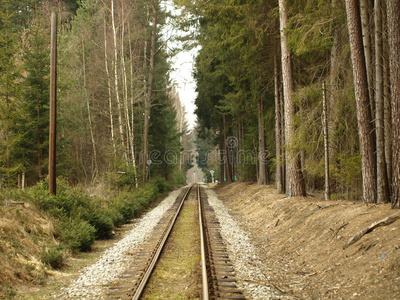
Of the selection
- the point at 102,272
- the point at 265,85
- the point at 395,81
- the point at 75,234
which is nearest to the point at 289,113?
the point at 265,85

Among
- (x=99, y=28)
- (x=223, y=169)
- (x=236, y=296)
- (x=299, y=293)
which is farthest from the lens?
(x=223, y=169)

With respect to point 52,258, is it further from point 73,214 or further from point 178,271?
point 73,214

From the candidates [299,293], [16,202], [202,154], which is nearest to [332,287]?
[299,293]

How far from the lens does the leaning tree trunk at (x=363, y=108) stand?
9.14 meters

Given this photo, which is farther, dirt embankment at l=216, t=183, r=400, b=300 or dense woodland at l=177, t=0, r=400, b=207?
dense woodland at l=177, t=0, r=400, b=207

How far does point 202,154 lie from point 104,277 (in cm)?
7682

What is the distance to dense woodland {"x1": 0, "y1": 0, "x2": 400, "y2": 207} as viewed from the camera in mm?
9289

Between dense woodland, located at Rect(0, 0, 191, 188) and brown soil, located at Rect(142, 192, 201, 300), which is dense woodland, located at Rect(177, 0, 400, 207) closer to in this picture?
brown soil, located at Rect(142, 192, 201, 300)

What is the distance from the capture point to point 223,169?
44.8 metres

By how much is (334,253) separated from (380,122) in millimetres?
3792

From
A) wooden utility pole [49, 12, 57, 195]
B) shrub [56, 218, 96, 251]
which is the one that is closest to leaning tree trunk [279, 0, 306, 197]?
shrub [56, 218, 96, 251]

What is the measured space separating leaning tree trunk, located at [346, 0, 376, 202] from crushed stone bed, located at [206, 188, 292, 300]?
135 inches

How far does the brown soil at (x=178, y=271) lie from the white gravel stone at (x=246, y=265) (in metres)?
0.79

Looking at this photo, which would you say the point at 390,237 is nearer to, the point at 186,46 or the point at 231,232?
the point at 231,232
